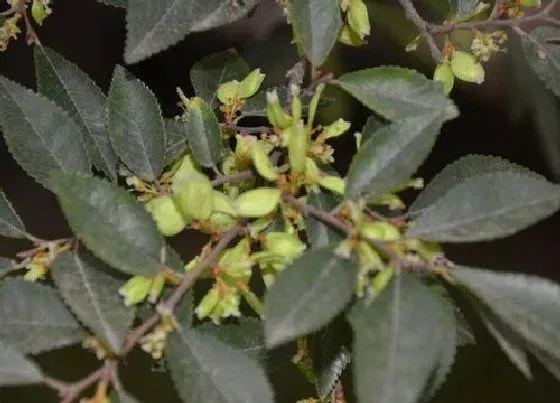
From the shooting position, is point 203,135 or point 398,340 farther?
point 203,135

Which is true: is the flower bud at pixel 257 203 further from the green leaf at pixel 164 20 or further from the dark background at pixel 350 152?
the dark background at pixel 350 152

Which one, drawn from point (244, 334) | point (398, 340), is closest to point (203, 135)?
point (244, 334)

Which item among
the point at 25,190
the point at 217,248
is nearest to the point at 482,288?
the point at 217,248

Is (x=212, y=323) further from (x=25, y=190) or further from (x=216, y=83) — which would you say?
(x=25, y=190)

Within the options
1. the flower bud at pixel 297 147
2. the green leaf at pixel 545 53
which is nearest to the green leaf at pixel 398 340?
the flower bud at pixel 297 147

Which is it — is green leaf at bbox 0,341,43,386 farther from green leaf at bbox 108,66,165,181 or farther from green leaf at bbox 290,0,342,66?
green leaf at bbox 290,0,342,66

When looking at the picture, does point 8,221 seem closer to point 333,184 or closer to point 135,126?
point 135,126
